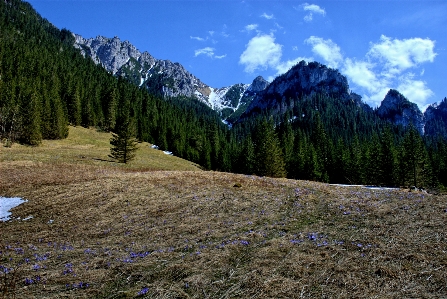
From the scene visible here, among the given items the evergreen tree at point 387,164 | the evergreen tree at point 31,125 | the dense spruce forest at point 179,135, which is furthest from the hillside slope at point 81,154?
the evergreen tree at point 387,164

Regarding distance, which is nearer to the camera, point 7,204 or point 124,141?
point 7,204

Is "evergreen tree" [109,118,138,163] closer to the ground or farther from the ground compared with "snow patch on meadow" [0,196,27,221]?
farther from the ground

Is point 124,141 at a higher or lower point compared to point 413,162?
higher

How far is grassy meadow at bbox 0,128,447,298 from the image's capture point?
7.32m

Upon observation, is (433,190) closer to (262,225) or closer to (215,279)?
(262,225)

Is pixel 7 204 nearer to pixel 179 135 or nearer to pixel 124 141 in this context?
pixel 124 141

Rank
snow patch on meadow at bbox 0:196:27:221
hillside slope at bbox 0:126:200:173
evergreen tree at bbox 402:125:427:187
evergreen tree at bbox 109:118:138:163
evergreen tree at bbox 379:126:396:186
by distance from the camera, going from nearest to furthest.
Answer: snow patch on meadow at bbox 0:196:27:221, hillside slope at bbox 0:126:200:173, evergreen tree at bbox 109:118:138:163, evergreen tree at bbox 402:125:427:187, evergreen tree at bbox 379:126:396:186

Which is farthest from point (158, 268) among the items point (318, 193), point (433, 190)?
point (433, 190)

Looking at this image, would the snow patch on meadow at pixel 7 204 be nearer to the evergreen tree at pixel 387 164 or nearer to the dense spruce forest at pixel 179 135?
the dense spruce forest at pixel 179 135

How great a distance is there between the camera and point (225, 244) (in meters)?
10.8

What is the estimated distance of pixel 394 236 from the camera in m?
10.4

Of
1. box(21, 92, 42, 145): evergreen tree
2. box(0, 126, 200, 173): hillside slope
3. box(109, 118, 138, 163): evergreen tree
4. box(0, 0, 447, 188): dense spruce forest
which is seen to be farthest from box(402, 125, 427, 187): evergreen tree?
box(21, 92, 42, 145): evergreen tree

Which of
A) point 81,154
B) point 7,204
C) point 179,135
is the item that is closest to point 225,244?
point 7,204

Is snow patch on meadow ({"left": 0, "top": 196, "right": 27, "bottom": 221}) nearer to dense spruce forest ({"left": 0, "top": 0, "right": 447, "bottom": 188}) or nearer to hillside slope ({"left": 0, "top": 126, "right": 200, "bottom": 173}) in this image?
hillside slope ({"left": 0, "top": 126, "right": 200, "bottom": 173})
